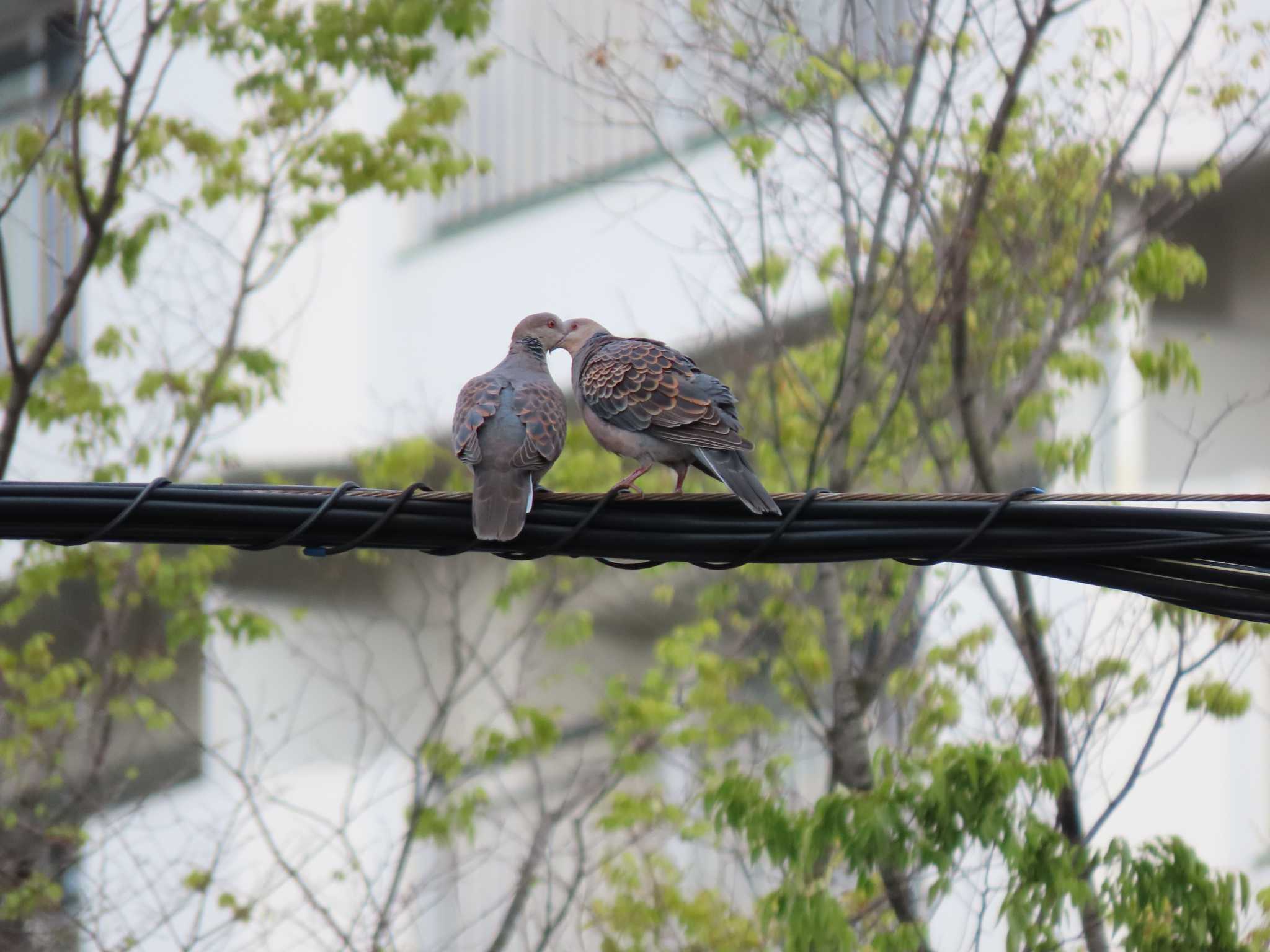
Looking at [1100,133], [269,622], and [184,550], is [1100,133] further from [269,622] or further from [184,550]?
[184,550]

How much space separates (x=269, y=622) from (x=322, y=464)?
3448 mm

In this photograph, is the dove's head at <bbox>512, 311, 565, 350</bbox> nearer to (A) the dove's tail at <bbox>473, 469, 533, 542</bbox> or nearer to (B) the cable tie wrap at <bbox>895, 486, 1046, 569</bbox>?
(A) the dove's tail at <bbox>473, 469, 533, 542</bbox>

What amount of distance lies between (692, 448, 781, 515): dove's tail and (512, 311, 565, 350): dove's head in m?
1.64

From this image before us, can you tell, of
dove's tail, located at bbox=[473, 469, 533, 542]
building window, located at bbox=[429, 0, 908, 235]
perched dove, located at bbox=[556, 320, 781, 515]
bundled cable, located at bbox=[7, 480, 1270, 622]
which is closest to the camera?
bundled cable, located at bbox=[7, 480, 1270, 622]

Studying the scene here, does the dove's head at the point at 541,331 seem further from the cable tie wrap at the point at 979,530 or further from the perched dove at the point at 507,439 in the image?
the cable tie wrap at the point at 979,530


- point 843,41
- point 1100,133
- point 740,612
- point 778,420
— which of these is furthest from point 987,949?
point 843,41

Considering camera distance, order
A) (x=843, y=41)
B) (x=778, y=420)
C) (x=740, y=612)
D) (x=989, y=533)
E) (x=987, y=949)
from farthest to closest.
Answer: (x=740, y=612), (x=987, y=949), (x=778, y=420), (x=843, y=41), (x=989, y=533)

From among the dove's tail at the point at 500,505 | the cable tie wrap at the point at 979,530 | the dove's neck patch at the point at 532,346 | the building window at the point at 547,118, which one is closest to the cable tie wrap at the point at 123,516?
the dove's tail at the point at 500,505

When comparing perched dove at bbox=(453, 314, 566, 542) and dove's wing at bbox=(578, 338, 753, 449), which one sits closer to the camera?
perched dove at bbox=(453, 314, 566, 542)

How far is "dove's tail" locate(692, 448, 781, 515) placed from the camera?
125 inches

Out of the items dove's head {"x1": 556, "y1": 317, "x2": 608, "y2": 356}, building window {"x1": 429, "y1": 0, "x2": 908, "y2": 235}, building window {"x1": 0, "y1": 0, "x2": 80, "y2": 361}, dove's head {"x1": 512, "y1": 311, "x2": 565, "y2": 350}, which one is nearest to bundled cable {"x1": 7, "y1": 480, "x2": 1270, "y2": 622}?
dove's head {"x1": 512, "y1": 311, "x2": 565, "y2": 350}

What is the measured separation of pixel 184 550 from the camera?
35.9 ft

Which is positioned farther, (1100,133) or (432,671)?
(432,671)

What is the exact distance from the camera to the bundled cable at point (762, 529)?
2.94m
